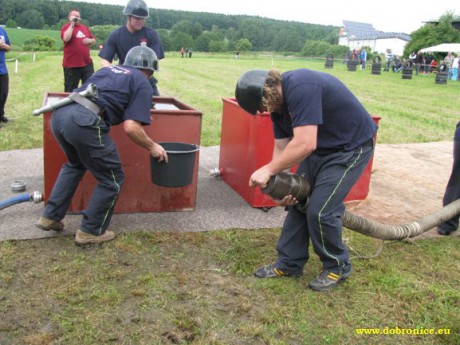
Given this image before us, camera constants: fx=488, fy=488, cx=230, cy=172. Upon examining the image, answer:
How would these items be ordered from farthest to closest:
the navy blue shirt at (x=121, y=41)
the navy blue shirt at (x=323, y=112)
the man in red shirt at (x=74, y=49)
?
the man in red shirt at (x=74, y=49), the navy blue shirt at (x=121, y=41), the navy blue shirt at (x=323, y=112)

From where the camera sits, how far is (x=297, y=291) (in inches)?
145

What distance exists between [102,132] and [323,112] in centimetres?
182

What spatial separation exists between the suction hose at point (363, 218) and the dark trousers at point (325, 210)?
132mm

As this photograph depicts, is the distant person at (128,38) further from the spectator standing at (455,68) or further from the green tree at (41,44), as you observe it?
the green tree at (41,44)

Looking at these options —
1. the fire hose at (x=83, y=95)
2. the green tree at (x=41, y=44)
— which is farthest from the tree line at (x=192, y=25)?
the fire hose at (x=83, y=95)

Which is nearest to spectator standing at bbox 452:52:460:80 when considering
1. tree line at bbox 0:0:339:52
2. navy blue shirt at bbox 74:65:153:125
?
navy blue shirt at bbox 74:65:153:125

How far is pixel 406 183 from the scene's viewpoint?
22.4 ft

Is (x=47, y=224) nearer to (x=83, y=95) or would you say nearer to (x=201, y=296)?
(x=83, y=95)

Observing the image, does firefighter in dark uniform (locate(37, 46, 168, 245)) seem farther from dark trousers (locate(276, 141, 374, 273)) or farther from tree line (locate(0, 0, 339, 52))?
tree line (locate(0, 0, 339, 52))

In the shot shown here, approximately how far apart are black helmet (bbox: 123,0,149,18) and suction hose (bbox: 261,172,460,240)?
11.5 feet

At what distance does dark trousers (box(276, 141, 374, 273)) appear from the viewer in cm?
346

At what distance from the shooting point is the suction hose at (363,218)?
3.37 metres

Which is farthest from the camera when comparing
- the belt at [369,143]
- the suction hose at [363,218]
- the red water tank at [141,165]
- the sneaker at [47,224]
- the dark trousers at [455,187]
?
the dark trousers at [455,187]

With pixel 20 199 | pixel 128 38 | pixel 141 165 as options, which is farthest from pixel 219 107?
pixel 20 199
